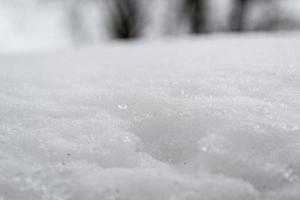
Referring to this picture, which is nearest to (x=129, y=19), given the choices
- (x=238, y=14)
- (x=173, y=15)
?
(x=173, y=15)

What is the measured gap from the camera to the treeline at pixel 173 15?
7.80 meters

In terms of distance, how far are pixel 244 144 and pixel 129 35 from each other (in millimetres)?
7304

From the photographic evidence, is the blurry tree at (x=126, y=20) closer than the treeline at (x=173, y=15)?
No

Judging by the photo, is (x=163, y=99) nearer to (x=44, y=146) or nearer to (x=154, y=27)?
(x=44, y=146)

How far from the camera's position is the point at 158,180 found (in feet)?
2.48

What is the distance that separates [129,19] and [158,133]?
23.9 ft

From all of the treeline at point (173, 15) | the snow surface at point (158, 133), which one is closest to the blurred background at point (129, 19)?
the treeline at point (173, 15)

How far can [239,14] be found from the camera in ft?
26.2

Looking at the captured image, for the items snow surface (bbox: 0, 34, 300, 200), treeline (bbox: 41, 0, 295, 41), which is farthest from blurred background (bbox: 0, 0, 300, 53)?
snow surface (bbox: 0, 34, 300, 200)

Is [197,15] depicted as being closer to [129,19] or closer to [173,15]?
[173,15]

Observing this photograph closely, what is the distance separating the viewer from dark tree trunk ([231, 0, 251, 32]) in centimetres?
794

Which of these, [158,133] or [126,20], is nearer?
[158,133]

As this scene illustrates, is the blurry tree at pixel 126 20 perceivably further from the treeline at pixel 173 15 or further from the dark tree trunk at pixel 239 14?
the dark tree trunk at pixel 239 14

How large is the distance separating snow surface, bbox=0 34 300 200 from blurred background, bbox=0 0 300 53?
21.9 ft
